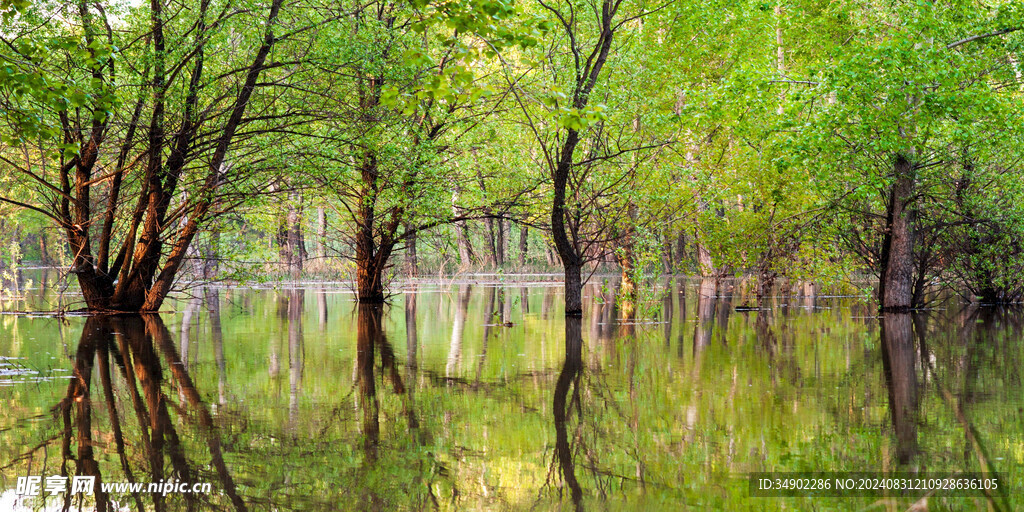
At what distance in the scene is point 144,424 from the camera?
6805 millimetres

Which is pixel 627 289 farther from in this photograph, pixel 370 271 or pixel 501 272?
pixel 370 271

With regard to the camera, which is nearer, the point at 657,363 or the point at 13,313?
the point at 657,363

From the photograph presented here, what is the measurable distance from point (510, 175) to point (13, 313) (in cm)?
1189

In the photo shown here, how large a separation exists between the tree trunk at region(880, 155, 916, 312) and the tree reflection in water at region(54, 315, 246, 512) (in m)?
14.6

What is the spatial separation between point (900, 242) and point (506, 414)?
13.6 m

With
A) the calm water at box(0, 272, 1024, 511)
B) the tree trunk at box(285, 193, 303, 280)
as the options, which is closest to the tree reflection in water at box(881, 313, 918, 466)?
the calm water at box(0, 272, 1024, 511)

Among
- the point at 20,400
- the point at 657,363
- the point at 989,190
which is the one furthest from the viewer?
the point at 989,190

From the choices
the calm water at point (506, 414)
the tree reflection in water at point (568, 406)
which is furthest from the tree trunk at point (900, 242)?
the tree reflection in water at point (568, 406)

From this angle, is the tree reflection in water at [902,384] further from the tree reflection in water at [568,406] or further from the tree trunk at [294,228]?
the tree trunk at [294,228]

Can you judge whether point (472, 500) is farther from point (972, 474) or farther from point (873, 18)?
point (873, 18)

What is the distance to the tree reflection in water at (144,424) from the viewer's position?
501 cm

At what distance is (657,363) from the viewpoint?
34.6 feet

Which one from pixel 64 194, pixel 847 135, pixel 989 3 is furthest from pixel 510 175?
pixel 989 3

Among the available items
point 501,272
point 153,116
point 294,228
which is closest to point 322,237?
point 501,272
